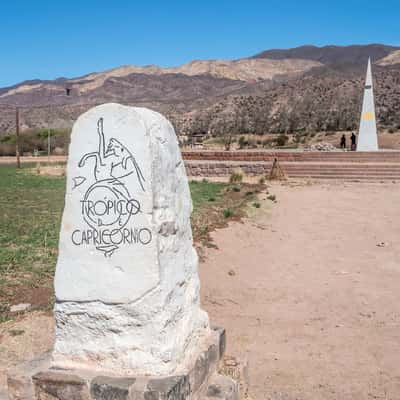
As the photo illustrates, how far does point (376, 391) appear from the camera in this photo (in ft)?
13.9

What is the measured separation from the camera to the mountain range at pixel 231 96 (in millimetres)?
51656

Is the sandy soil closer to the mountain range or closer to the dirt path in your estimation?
the dirt path

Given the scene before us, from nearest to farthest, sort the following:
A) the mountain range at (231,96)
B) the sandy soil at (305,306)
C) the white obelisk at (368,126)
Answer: the sandy soil at (305,306), the white obelisk at (368,126), the mountain range at (231,96)

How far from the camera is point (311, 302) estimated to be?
6418 mm

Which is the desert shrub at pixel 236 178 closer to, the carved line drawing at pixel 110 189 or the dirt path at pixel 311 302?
the dirt path at pixel 311 302

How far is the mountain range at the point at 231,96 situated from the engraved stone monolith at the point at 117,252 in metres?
38.0

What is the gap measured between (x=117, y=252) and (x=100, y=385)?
2.39ft

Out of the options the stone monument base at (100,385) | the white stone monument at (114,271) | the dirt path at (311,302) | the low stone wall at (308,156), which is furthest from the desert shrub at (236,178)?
the white stone monument at (114,271)

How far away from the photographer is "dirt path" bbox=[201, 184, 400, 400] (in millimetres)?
4441

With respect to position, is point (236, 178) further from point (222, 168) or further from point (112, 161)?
point (112, 161)

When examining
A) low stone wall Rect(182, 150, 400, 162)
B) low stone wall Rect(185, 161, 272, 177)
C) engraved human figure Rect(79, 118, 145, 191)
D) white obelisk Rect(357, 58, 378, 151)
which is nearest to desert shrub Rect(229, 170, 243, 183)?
low stone wall Rect(185, 161, 272, 177)

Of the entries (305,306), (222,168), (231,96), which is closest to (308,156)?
(222,168)

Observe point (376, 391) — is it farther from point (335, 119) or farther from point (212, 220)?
point (335, 119)

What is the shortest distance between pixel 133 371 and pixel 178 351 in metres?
0.30
